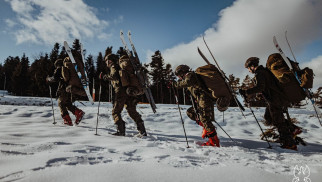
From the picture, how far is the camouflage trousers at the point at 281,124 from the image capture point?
3.87 meters

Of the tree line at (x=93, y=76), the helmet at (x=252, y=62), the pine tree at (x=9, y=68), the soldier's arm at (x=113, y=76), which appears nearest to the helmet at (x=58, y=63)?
the soldier's arm at (x=113, y=76)

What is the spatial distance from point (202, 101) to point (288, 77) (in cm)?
189

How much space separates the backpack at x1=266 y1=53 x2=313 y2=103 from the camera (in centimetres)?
368

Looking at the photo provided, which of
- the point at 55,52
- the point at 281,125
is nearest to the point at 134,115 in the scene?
the point at 281,125

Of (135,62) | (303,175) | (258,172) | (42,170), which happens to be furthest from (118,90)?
(303,175)

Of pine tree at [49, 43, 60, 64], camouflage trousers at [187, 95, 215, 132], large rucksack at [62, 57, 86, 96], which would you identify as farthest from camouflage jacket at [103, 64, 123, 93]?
pine tree at [49, 43, 60, 64]

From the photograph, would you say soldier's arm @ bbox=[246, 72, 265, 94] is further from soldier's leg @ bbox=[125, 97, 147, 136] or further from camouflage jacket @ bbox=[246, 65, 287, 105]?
soldier's leg @ bbox=[125, 97, 147, 136]

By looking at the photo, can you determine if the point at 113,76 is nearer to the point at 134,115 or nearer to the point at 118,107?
the point at 118,107

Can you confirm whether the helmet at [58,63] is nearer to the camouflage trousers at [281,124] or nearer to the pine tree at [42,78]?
the camouflage trousers at [281,124]

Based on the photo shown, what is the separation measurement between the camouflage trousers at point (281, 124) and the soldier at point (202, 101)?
1.42 metres

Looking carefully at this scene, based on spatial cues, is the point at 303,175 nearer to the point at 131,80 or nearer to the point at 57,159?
the point at 57,159

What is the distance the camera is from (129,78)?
464 cm

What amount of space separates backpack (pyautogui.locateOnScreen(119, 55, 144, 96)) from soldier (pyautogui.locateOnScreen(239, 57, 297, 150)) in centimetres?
254

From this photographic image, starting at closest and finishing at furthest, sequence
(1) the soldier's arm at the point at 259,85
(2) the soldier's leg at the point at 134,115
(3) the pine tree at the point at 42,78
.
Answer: (1) the soldier's arm at the point at 259,85
(2) the soldier's leg at the point at 134,115
(3) the pine tree at the point at 42,78
